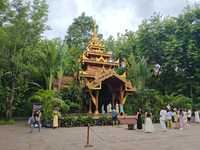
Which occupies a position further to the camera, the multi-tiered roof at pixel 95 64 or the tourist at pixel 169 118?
the multi-tiered roof at pixel 95 64

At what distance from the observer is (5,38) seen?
559 inches

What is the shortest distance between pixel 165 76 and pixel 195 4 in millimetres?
10755

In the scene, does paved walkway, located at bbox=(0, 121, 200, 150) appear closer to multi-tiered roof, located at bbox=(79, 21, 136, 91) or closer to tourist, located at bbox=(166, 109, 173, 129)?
tourist, located at bbox=(166, 109, 173, 129)

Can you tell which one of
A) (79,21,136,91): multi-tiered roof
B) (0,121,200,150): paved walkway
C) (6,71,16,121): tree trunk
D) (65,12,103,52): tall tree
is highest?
(65,12,103,52): tall tree

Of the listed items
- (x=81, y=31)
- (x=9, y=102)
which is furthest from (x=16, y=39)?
(x=81, y=31)

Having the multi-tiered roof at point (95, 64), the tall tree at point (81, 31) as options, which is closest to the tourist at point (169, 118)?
the multi-tiered roof at point (95, 64)

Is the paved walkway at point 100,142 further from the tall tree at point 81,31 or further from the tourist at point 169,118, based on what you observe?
the tall tree at point 81,31

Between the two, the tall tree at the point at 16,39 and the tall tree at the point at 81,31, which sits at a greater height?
the tall tree at the point at 81,31

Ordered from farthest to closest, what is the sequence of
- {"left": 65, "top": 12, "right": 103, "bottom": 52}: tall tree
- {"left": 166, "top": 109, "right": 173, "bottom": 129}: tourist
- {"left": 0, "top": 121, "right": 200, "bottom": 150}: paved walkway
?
{"left": 65, "top": 12, "right": 103, "bottom": 52}: tall tree, {"left": 166, "top": 109, "right": 173, "bottom": 129}: tourist, {"left": 0, "top": 121, "right": 200, "bottom": 150}: paved walkway

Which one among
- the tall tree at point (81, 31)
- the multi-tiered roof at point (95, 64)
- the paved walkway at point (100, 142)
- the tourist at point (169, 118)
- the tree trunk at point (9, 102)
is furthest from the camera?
the tall tree at point (81, 31)

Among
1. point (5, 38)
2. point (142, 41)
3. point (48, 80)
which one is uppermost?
point (142, 41)

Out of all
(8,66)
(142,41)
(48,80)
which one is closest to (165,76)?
(142,41)

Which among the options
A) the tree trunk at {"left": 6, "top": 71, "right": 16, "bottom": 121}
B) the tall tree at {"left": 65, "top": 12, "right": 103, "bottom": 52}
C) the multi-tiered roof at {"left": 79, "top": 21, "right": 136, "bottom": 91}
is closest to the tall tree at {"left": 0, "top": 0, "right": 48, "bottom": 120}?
the tree trunk at {"left": 6, "top": 71, "right": 16, "bottom": 121}

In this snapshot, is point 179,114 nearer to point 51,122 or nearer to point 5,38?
point 51,122
